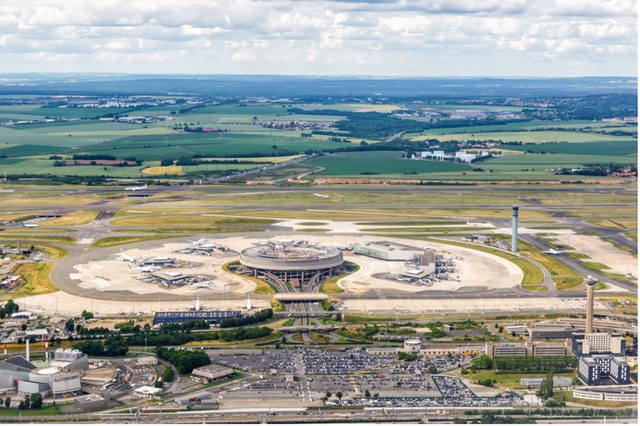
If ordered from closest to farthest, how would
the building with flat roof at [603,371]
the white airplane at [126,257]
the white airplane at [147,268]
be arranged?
the building with flat roof at [603,371], the white airplane at [147,268], the white airplane at [126,257]

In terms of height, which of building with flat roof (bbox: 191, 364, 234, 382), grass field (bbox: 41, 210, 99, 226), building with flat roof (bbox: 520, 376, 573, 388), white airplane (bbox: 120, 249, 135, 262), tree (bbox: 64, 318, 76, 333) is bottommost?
building with flat roof (bbox: 520, 376, 573, 388)

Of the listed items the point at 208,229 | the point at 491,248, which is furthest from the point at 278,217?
the point at 491,248

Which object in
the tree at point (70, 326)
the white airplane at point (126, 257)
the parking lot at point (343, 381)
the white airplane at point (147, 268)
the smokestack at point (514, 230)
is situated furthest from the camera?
the smokestack at point (514, 230)

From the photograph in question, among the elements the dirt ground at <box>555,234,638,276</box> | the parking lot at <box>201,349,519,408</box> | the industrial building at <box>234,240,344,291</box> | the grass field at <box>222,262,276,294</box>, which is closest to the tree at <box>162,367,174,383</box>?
the parking lot at <box>201,349,519,408</box>

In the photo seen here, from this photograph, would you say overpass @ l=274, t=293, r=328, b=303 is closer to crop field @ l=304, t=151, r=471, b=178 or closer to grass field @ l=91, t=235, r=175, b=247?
grass field @ l=91, t=235, r=175, b=247

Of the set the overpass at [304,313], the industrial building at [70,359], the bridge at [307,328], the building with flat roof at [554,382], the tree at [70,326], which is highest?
the industrial building at [70,359]

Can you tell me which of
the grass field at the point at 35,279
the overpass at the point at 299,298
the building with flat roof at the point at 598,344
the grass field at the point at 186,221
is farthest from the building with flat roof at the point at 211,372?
the grass field at the point at 186,221

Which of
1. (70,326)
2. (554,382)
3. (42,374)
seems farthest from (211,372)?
(554,382)

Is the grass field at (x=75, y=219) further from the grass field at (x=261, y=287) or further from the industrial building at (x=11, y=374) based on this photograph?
the industrial building at (x=11, y=374)
